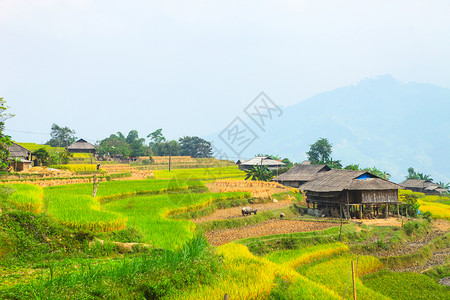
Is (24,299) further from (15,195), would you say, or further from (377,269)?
(377,269)

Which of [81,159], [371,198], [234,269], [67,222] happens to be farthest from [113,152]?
[234,269]

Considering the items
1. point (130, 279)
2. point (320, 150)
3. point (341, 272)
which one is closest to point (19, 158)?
point (130, 279)

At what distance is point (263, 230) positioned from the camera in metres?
18.4

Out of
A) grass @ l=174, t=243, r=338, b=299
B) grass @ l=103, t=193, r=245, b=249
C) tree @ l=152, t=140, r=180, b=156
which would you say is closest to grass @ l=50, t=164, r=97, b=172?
grass @ l=103, t=193, r=245, b=249

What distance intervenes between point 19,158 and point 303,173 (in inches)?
1143

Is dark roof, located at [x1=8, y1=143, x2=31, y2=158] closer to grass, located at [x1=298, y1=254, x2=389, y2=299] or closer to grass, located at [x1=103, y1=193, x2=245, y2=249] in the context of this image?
grass, located at [x1=103, y1=193, x2=245, y2=249]

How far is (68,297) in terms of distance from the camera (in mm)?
5270

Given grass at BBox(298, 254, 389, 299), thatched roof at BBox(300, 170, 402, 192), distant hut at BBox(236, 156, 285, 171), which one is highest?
distant hut at BBox(236, 156, 285, 171)

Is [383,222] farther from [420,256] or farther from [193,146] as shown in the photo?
[193,146]

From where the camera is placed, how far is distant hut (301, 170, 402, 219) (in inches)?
918

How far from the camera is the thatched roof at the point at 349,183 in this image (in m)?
23.1

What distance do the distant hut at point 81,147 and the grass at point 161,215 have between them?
1387 inches

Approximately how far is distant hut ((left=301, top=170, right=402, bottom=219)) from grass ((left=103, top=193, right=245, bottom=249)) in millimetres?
6587

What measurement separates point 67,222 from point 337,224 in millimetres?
15817
